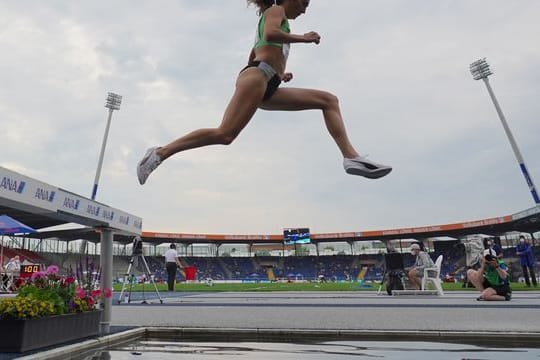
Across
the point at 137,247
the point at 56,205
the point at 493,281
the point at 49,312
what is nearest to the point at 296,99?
the point at 56,205

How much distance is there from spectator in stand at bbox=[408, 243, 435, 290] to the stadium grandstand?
31.0 meters

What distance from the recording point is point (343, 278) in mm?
54875

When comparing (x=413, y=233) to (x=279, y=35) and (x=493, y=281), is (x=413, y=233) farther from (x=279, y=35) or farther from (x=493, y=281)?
(x=279, y=35)

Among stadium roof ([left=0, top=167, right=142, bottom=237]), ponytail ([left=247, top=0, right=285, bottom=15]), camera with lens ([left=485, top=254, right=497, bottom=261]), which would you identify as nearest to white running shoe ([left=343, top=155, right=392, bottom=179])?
ponytail ([left=247, top=0, right=285, bottom=15])

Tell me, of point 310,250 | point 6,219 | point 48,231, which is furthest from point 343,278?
point 6,219

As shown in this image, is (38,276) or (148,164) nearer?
(148,164)

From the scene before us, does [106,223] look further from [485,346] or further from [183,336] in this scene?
[485,346]

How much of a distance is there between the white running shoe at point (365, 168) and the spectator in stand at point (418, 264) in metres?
10.0

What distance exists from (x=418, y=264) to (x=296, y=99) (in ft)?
35.9

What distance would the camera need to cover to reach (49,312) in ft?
13.3

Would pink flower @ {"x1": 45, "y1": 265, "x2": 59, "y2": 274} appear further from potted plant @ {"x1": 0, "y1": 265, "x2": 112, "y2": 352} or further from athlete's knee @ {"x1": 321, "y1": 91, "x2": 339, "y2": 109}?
athlete's knee @ {"x1": 321, "y1": 91, "x2": 339, "y2": 109}

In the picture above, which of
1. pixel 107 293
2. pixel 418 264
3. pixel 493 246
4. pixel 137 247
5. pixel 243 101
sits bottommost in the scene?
pixel 107 293

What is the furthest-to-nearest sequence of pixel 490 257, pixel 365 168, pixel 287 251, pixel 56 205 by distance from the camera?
pixel 287 251, pixel 490 257, pixel 56 205, pixel 365 168

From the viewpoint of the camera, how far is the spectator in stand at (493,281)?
903 cm
